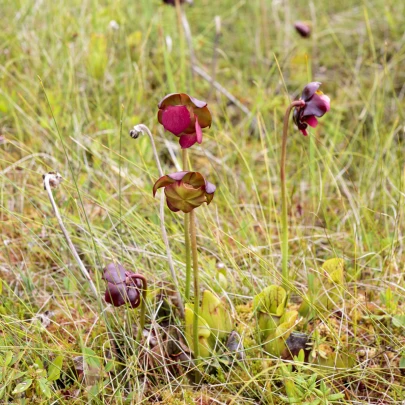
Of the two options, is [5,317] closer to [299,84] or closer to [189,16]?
[299,84]

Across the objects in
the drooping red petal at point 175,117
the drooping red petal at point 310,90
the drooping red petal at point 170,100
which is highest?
the drooping red petal at point 170,100

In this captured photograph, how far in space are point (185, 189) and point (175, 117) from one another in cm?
17

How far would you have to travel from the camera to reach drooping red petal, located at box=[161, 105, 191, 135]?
1310 millimetres

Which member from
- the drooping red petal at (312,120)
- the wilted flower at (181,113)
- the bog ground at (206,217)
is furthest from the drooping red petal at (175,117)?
the drooping red petal at (312,120)

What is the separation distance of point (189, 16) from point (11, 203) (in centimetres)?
193

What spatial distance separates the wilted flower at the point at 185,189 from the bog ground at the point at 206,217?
268mm

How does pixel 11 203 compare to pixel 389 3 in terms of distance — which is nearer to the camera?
pixel 11 203

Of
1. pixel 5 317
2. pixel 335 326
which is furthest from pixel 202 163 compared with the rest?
pixel 5 317

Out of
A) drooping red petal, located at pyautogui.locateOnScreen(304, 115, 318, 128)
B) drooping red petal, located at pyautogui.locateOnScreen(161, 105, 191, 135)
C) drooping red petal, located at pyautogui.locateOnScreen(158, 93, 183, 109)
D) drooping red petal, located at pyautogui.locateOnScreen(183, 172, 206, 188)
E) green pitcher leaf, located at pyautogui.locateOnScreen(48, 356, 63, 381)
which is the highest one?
drooping red petal, located at pyautogui.locateOnScreen(158, 93, 183, 109)

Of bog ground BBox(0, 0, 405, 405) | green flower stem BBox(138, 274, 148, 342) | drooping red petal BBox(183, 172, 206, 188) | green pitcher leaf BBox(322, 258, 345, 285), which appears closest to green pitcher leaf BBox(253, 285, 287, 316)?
bog ground BBox(0, 0, 405, 405)

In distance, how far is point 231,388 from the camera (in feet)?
4.87

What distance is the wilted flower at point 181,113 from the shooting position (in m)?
1.30

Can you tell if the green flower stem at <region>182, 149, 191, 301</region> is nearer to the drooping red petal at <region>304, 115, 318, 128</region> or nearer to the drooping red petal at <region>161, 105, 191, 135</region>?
the drooping red petal at <region>161, 105, 191, 135</region>

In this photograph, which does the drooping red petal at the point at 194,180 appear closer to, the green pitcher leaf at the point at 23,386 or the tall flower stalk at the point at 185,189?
the tall flower stalk at the point at 185,189
